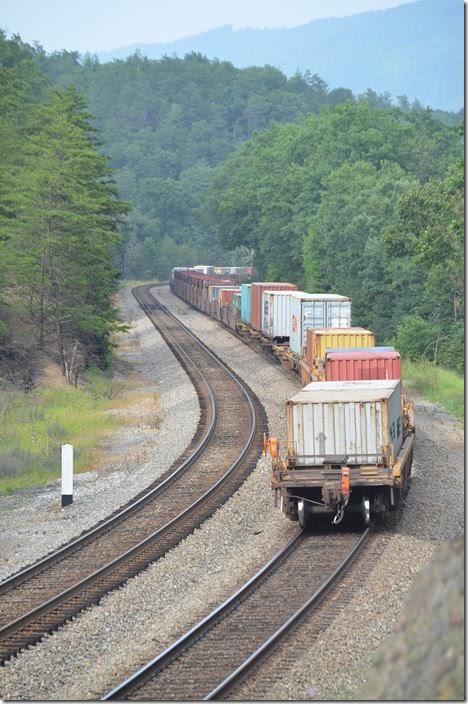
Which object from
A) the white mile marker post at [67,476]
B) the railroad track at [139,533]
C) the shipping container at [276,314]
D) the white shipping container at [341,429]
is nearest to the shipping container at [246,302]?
the shipping container at [276,314]

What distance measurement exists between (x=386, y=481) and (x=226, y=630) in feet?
18.4

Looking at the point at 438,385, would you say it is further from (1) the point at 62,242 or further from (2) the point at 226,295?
(2) the point at 226,295

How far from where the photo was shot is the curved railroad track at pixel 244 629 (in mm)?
11117

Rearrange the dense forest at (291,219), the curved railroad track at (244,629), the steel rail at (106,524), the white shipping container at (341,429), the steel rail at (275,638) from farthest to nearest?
the dense forest at (291,219)
the white shipping container at (341,429)
the steel rail at (106,524)
the curved railroad track at (244,629)
the steel rail at (275,638)

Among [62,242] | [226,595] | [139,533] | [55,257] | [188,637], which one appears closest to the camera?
[188,637]

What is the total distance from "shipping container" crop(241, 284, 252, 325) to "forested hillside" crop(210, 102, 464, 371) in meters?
7.68

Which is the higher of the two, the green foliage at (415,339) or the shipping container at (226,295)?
the shipping container at (226,295)

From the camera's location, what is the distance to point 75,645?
42.7 feet

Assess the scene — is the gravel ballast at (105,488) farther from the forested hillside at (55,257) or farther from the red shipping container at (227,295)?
the red shipping container at (227,295)

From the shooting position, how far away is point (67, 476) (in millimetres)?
21922

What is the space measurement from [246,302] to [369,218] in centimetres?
1215

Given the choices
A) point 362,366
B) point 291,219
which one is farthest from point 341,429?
point 291,219

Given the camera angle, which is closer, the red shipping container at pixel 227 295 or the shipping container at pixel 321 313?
the shipping container at pixel 321 313

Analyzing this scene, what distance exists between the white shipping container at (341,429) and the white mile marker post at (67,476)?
220 inches
